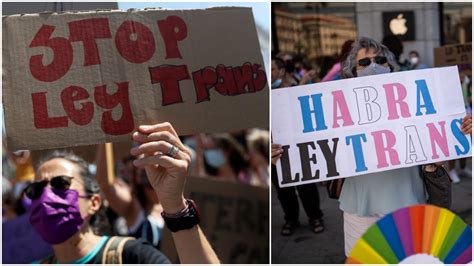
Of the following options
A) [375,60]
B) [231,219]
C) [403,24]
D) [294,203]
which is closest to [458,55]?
[294,203]

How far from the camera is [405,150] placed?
2570 millimetres

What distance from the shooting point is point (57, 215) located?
9.50 ft

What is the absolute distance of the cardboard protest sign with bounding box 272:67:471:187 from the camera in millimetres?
2570

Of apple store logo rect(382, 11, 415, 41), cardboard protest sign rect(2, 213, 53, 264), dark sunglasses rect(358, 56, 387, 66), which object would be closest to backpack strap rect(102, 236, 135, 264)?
dark sunglasses rect(358, 56, 387, 66)

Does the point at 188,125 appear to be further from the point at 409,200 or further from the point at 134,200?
the point at 134,200

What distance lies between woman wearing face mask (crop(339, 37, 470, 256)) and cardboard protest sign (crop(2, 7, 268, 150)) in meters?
0.51

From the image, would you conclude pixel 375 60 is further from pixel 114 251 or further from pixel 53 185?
pixel 53 185

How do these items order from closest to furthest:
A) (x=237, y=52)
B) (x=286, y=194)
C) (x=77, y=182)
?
(x=237, y=52)
(x=77, y=182)
(x=286, y=194)

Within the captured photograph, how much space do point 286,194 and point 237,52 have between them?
1935 mm

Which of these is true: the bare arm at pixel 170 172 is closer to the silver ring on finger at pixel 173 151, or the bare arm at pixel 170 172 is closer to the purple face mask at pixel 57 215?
the silver ring on finger at pixel 173 151

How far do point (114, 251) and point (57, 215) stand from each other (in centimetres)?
37

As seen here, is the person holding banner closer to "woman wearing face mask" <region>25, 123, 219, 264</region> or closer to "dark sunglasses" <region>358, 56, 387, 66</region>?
"dark sunglasses" <region>358, 56, 387, 66</region>

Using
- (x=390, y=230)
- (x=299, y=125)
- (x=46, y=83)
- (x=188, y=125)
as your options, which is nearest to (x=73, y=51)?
(x=46, y=83)

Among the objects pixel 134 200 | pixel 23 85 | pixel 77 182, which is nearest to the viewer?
pixel 23 85
